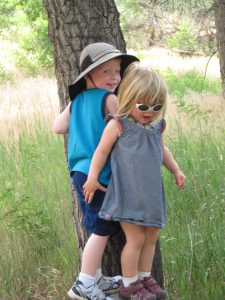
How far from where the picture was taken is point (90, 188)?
104 inches

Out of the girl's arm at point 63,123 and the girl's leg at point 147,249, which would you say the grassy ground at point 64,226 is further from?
the girl's arm at point 63,123

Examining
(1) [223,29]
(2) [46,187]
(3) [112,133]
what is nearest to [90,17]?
(3) [112,133]

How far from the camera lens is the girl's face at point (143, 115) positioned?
2.59 m

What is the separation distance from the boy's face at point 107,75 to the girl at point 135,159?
3.9 inches

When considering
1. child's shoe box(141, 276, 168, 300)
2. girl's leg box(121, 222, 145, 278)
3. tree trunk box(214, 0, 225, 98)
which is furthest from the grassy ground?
tree trunk box(214, 0, 225, 98)

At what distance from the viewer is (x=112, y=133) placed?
102 inches

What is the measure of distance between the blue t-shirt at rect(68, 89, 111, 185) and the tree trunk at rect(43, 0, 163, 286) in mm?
479

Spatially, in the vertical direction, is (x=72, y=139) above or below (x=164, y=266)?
above

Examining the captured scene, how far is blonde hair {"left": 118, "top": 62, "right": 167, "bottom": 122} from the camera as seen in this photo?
2.54 meters

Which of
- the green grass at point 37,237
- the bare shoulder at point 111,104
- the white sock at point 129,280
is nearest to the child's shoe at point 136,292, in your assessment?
the white sock at point 129,280

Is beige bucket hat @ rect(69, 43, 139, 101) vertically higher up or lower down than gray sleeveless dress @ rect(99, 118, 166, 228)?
higher up

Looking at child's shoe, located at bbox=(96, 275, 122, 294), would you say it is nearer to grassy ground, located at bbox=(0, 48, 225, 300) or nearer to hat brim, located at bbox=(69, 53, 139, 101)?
grassy ground, located at bbox=(0, 48, 225, 300)

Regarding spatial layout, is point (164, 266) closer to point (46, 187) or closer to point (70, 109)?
point (70, 109)

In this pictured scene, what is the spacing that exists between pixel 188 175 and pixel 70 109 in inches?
90.3
